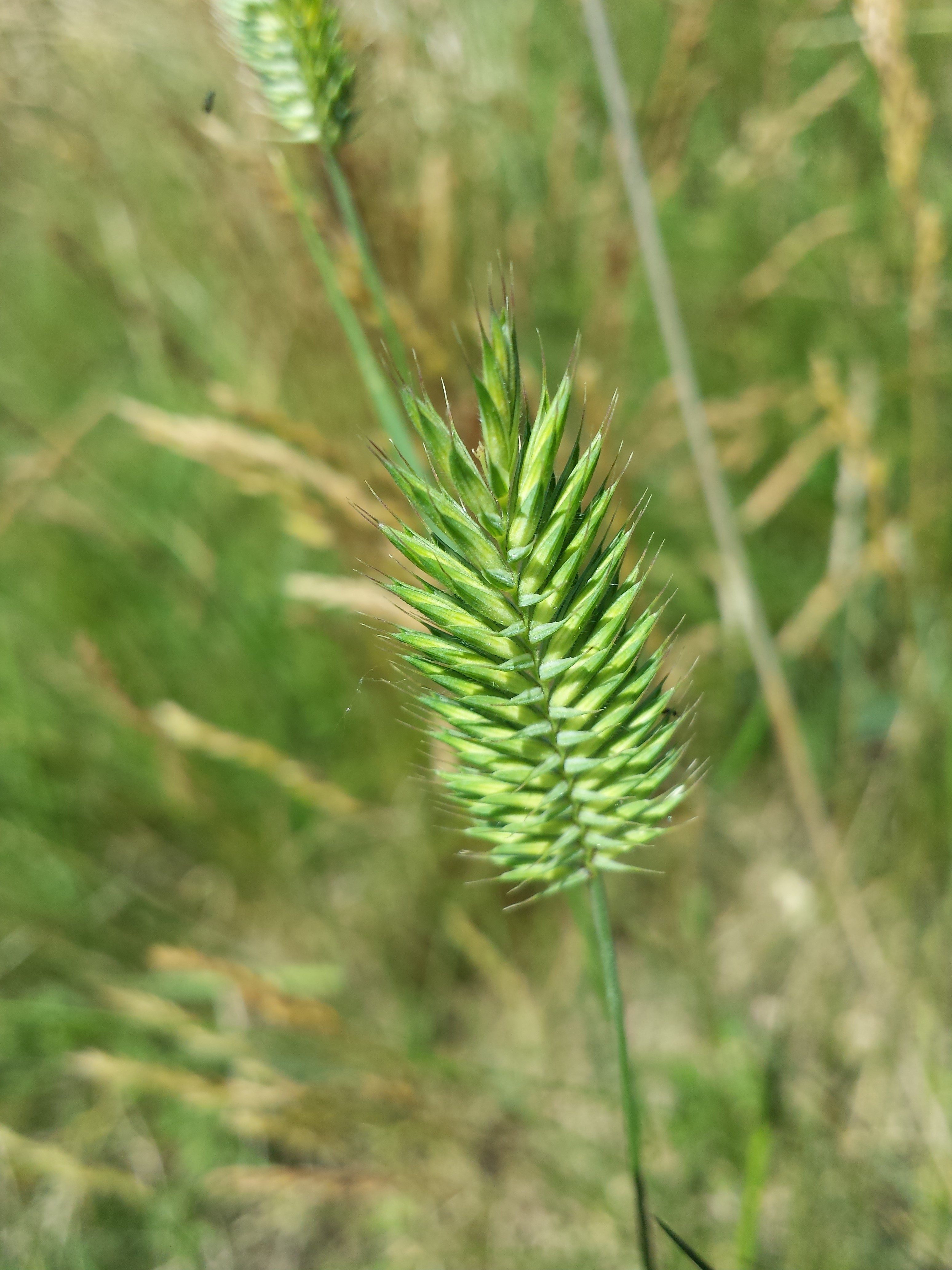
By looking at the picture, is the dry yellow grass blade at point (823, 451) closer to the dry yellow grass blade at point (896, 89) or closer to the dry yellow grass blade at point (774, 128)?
the dry yellow grass blade at point (896, 89)

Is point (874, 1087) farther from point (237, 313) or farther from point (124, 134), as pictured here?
point (124, 134)

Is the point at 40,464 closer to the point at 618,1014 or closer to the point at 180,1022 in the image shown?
the point at 180,1022

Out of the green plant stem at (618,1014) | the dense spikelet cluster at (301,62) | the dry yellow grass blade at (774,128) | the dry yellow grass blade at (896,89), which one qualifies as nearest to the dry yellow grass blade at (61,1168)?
the green plant stem at (618,1014)

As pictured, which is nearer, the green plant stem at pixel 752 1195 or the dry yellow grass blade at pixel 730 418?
the green plant stem at pixel 752 1195

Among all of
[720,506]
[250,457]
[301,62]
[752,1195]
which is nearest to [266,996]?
[752,1195]

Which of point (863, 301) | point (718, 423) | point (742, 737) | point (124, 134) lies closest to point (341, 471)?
point (718, 423)
